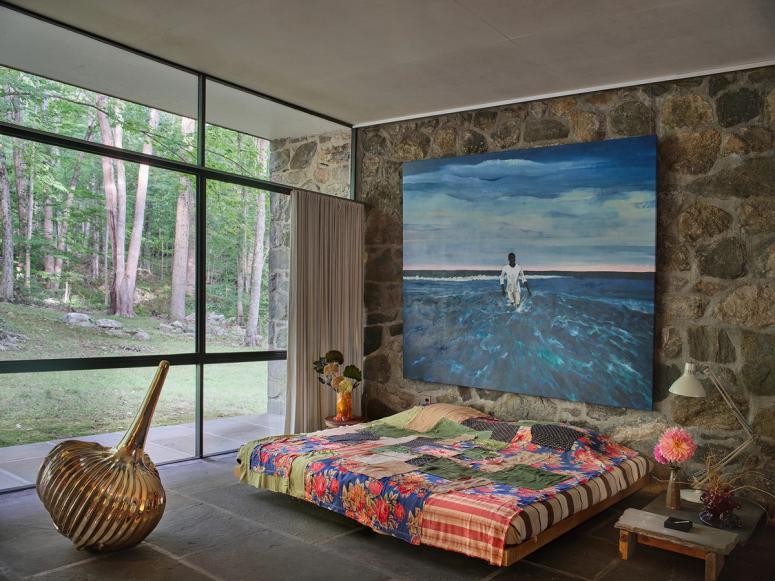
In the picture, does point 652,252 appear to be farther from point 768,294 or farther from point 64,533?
point 64,533

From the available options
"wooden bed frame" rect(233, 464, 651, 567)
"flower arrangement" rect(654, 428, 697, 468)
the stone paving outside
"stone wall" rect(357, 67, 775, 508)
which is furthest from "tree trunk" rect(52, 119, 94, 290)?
"flower arrangement" rect(654, 428, 697, 468)

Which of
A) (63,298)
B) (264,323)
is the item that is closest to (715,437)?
(264,323)

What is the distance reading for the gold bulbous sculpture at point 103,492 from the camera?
291 cm

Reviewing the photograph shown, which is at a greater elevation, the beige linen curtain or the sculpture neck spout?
the beige linen curtain

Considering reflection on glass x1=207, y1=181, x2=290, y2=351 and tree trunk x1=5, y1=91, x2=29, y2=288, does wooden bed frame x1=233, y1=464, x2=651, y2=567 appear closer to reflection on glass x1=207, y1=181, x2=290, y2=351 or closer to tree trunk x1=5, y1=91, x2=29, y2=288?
reflection on glass x1=207, y1=181, x2=290, y2=351

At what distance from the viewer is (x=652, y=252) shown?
170 inches

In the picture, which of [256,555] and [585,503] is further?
[585,503]

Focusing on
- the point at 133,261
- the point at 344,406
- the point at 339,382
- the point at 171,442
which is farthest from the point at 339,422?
the point at 133,261

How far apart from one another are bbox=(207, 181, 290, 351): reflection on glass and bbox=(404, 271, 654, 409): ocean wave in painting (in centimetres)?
112

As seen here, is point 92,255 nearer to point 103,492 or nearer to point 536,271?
point 103,492

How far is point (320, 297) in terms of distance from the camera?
5383 millimetres

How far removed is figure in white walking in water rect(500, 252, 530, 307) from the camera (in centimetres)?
489

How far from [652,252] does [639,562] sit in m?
2.07

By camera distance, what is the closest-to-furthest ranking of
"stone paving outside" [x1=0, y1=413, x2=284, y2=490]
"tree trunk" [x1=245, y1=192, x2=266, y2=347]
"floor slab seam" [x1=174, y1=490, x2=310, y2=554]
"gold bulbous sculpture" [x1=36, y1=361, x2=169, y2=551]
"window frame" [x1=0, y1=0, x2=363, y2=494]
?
"gold bulbous sculpture" [x1=36, y1=361, x2=169, y2=551], "floor slab seam" [x1=174, y1=490, x2=310, y2=554], "window frame" [x1=0, y1=0, x2=363, y2=494], "stone paving outside" [x1=0, y1=413, x2=284, y2=490], "tree trunk" [x1=245, y1=192, x2=266, y2=347]
